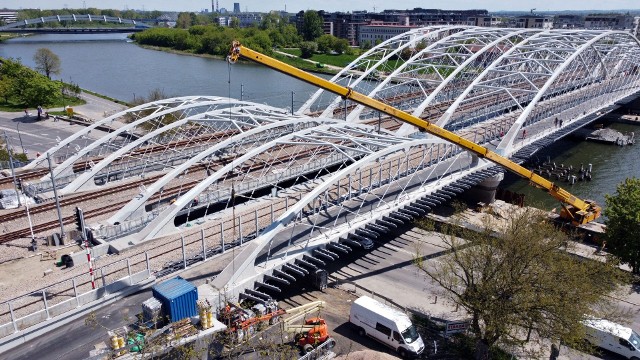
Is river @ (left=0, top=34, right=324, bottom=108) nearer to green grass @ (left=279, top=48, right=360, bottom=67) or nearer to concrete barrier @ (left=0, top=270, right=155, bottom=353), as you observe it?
green grass @ (left=279, top=48, right=360, bottom=67)

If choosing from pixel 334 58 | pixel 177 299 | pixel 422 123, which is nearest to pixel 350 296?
pixel 177 299

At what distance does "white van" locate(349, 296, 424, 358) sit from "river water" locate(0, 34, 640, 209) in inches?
475

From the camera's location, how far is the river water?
47406 mm

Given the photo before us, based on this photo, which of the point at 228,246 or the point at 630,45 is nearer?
the point at 228,246

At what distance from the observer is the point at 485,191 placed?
119 feet

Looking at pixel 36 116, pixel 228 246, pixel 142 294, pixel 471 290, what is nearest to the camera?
pixel 471 290

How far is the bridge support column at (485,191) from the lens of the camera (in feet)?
117

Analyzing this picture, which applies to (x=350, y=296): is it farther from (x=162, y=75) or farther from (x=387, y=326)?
(x=162, y=75)

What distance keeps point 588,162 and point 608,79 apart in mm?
21728

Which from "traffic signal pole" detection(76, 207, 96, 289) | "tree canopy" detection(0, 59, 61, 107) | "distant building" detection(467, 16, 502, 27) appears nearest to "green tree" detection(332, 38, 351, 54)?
"distant building" detection(467, 16, 502, 27)

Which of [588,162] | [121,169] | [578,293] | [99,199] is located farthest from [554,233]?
[588,162]

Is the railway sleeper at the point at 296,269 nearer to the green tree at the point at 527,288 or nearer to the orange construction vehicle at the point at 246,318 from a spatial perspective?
the orange construction vehicle at the point at 246,318

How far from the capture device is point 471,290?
18.3 metres

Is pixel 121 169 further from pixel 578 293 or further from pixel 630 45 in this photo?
pixel 630 45
